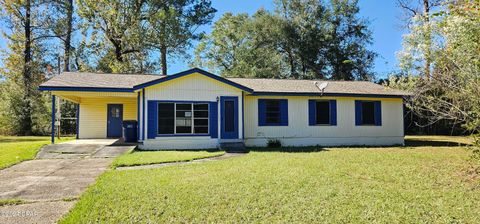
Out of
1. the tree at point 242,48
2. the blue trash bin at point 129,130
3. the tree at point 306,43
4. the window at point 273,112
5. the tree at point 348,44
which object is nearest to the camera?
the blue trash bin at point 129,130

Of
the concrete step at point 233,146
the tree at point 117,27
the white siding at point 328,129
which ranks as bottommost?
the concrete step at point 233,146

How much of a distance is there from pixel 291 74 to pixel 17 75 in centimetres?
2382

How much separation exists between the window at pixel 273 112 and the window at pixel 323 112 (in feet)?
5.54

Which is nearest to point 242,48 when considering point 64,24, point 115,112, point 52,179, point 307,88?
point 64,24

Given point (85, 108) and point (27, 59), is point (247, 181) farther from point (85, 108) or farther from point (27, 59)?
point (27, 59)

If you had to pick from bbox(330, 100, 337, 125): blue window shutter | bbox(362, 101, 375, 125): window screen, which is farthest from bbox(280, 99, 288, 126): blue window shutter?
bbox(362, 101, 375, 125): window screen

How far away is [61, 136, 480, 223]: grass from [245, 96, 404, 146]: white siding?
17.8 feet

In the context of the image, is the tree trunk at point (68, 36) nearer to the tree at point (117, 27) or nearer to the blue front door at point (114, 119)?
the tree at point (117, 27)

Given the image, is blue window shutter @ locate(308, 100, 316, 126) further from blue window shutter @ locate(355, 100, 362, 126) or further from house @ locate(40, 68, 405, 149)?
blue window shutter @ locate(355, 100, 362, 126)

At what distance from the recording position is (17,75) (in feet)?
79.2

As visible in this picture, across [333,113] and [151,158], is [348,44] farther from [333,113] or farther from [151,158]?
[151,158]

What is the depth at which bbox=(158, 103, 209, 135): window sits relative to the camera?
12.3 metres

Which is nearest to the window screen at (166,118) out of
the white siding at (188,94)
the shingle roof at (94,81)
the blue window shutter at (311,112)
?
the white siding at (188,94)

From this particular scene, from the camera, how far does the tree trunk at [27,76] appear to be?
23.2 meters
